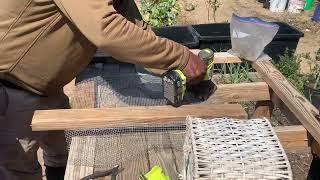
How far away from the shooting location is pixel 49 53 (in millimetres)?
2098

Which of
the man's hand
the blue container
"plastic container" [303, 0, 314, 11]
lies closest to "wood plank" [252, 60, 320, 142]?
the man's hand

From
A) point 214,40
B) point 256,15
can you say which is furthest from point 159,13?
point 256,15

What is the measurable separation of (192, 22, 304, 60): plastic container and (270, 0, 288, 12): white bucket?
2914 millimetres

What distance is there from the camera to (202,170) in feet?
4.38

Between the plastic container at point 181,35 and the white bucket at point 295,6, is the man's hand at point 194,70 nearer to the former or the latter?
the plastic container at point 181,35

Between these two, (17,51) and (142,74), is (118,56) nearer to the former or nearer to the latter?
(17,51)

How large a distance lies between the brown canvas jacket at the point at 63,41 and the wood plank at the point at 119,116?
23 cm

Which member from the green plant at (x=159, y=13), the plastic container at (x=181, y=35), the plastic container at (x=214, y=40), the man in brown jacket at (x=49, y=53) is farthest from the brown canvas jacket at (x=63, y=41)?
the green plant at (x=159, y=13)

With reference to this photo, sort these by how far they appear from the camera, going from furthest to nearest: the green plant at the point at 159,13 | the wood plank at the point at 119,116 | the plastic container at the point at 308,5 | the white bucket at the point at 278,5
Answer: the plastic container at the point at 308,5 → the white bucket at the point at 278,5 → the green plant at the point at 159,13 → the wood plank at the point at 119,116

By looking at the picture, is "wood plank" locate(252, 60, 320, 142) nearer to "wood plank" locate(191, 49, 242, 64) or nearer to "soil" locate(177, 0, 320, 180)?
"wood plank" locate(191, 49, 242, 64)

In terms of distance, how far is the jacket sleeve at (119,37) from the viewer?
176 centimetres

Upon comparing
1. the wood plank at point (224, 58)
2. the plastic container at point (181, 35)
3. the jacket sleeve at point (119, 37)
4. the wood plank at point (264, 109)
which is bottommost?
the plastic container at point (181, 35)

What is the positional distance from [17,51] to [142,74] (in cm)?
126

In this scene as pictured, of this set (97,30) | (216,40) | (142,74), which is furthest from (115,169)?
(216,40)
